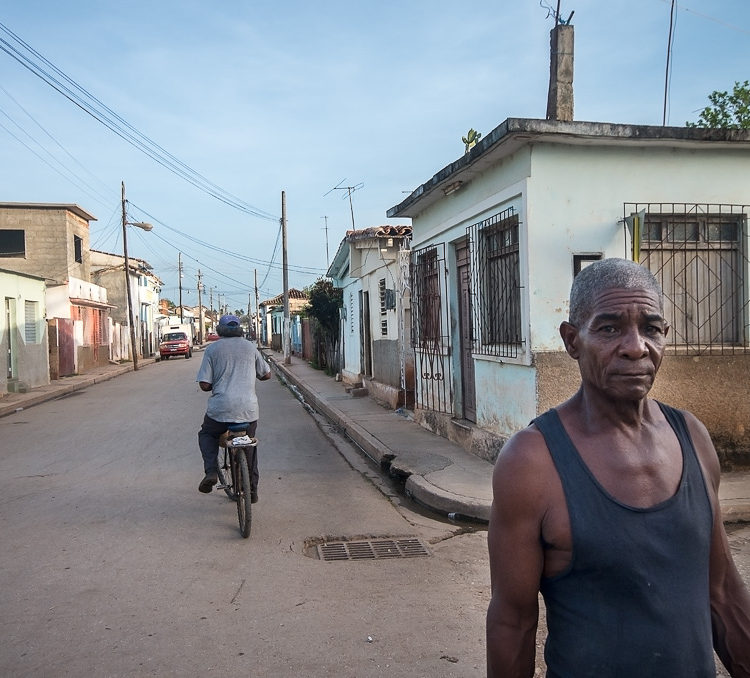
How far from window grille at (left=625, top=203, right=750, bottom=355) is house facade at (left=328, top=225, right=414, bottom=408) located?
21.7 ft

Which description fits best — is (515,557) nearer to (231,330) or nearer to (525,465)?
(525,465)

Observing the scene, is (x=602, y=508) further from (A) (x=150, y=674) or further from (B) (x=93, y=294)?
(B) (x=93, y=294)

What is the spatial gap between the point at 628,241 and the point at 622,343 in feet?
21.2

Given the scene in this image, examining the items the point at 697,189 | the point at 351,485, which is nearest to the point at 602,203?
the point at 697,189

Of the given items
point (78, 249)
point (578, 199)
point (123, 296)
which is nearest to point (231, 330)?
point (578, 199)

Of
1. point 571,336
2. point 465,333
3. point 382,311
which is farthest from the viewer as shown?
point 382,311

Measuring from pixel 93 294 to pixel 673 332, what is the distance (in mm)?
33143

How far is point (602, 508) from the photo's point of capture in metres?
1.67

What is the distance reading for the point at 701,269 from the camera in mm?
8086

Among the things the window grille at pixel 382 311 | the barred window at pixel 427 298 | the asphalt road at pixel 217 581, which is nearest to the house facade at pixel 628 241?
the asphalt road at pixel 217 581

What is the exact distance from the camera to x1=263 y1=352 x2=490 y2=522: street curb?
6924 millimetres


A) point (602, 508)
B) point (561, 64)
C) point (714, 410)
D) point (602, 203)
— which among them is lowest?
point (714, 410)

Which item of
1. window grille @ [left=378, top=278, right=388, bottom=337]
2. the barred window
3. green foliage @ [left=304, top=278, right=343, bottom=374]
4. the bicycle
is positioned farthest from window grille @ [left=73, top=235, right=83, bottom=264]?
the bicycle

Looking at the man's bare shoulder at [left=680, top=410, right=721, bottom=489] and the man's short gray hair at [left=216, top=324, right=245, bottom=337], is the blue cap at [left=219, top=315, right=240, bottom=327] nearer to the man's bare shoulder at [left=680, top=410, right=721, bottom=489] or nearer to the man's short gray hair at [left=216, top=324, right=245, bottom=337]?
the man's short gray hair at [left=216, top=324, right=245, bottom=337]
